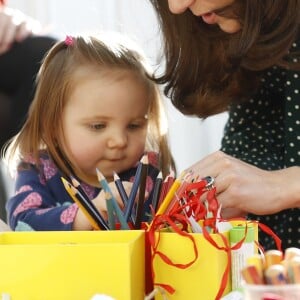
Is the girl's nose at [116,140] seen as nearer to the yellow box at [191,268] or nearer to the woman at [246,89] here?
the woman at [246,89]

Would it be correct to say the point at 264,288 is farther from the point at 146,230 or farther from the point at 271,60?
the point at 271,60

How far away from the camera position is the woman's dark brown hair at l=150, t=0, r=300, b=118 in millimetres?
1084

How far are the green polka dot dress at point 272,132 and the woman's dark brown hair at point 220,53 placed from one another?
3cm

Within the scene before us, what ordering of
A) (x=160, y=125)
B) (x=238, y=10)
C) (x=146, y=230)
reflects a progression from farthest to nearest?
(x=160, y=125) → (x=238, y=10) → (x=146, y=230)

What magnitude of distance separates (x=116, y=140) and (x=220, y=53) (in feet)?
0.75

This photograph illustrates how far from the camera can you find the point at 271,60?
3.69 feet

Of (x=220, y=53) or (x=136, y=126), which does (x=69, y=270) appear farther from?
(x=220, y=53)

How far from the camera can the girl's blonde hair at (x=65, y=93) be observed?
3.88ft

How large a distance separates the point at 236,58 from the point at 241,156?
0.19 meters

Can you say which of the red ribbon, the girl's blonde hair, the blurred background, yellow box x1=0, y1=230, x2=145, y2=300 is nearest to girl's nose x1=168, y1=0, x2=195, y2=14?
the girl's blonde hair

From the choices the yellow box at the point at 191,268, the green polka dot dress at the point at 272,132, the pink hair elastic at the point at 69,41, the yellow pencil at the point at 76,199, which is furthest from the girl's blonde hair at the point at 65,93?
the yellow box at the point at 191,268

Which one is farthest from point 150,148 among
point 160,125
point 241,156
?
point 241,156

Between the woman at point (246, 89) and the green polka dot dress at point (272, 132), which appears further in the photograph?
the green polka dot dress at point (272, 132)

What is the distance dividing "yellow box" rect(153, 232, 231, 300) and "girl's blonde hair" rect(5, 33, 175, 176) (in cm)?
42
